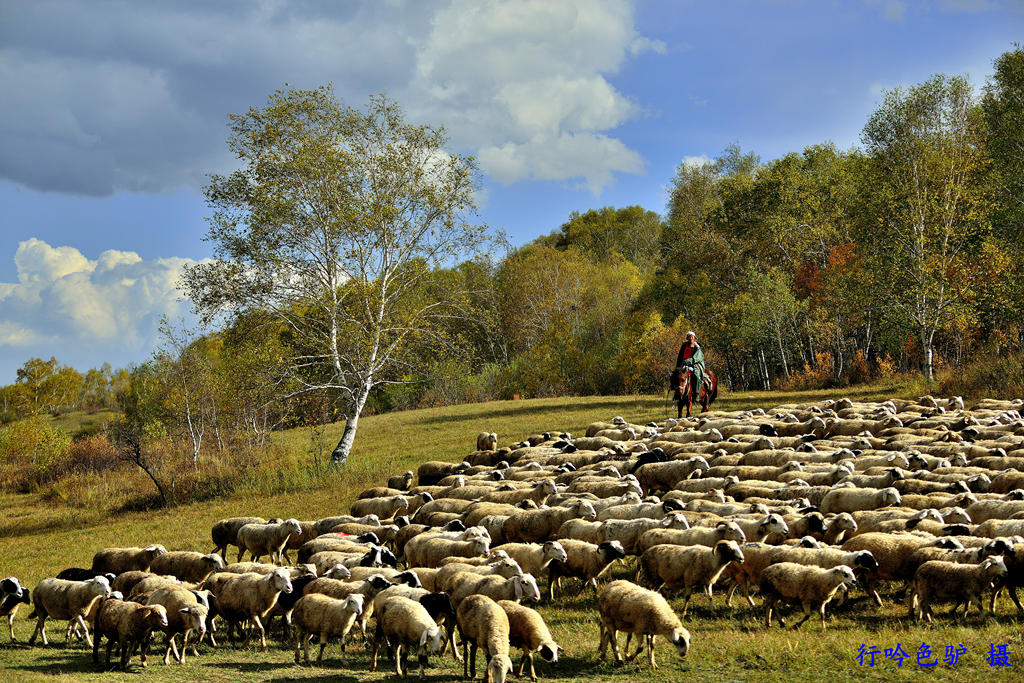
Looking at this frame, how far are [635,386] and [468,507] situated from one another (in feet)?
122

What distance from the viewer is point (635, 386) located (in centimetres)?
5112

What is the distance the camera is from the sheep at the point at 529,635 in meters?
8.36

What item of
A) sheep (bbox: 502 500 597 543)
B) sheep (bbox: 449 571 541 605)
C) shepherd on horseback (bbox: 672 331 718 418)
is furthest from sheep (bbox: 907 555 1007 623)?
shepherd on horseback (bbox: 672 331 718 418)

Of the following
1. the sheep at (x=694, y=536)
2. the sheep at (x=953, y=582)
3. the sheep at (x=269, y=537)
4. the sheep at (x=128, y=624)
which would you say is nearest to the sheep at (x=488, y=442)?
the sheep at (x=269, y=537)

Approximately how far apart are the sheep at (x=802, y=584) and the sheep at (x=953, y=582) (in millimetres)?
818

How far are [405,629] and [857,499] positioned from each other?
827 cm

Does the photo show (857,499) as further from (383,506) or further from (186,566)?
(186,566)

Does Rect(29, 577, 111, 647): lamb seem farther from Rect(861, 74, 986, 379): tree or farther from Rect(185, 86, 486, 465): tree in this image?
Rect(861, 74, 986, 379): tree

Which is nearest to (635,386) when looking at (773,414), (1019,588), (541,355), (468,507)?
(541,355)

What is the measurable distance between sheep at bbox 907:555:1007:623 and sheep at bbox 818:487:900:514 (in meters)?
3.18

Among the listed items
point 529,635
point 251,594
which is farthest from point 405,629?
point 251,594

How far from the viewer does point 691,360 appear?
28.4m

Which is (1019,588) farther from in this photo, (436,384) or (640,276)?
(640,276)

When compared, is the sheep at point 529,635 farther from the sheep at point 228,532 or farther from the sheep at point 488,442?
the sheep at point 488,442
